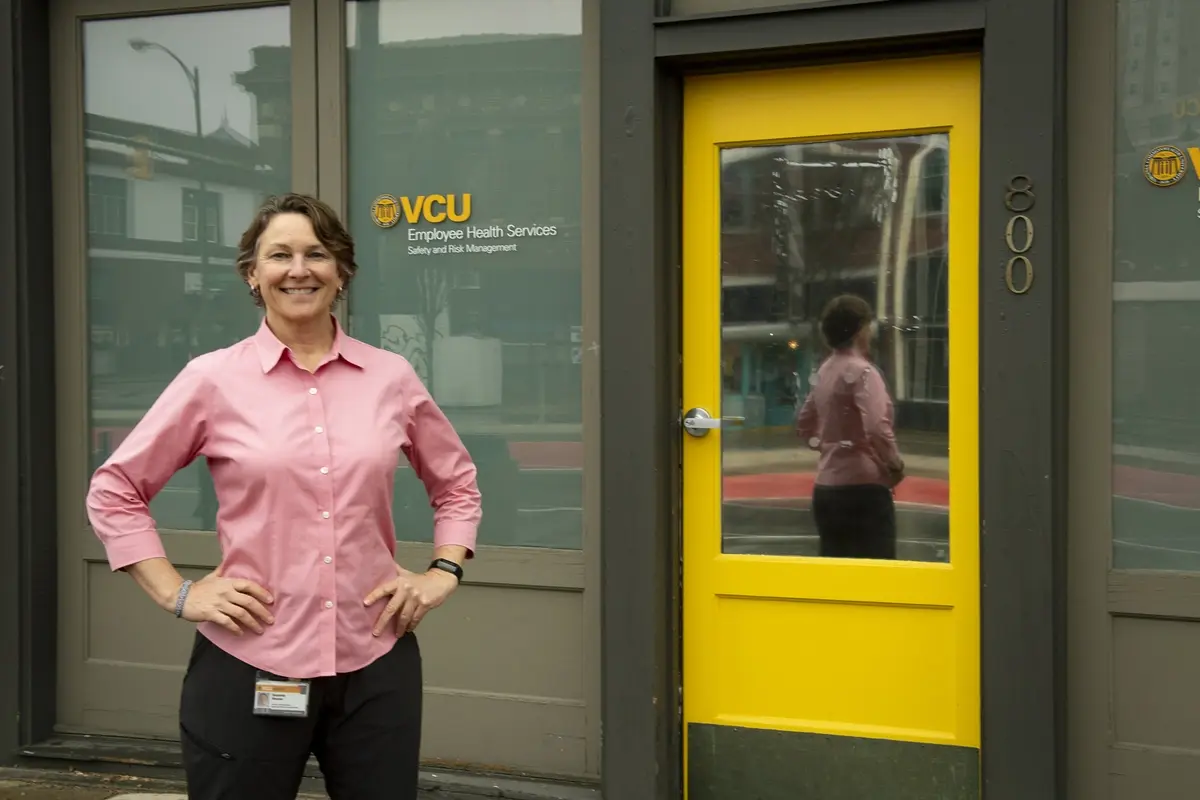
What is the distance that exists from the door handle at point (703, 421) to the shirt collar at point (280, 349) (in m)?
1.70

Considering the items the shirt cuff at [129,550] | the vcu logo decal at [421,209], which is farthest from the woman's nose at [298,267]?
A: the vcu logo decal at [421,209]

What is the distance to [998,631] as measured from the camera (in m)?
3.63

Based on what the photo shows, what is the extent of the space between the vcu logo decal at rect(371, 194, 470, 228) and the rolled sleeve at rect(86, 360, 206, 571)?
6.91 feet

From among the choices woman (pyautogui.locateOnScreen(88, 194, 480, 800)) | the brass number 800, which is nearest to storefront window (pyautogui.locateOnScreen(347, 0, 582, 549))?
the brass number 800

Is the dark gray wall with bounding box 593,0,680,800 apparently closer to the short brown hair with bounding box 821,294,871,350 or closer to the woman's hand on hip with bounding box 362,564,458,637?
the short brown hair with bounding box 821,294,871,350

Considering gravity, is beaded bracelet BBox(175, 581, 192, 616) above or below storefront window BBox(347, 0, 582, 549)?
below

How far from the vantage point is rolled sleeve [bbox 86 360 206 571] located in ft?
7.66

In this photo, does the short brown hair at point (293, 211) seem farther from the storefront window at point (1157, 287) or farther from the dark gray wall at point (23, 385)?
the dark gray wall at point (23, 385)

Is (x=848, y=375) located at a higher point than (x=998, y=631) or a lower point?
higher

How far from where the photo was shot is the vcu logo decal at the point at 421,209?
438cm

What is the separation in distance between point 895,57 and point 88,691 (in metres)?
3.82

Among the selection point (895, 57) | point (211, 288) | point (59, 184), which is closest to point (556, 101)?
point (895, 57)

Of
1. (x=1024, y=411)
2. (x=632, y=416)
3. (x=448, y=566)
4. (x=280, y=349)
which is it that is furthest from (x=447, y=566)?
(x=1024, y=411)

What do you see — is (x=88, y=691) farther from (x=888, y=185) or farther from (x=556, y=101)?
(x=888, y=185)
